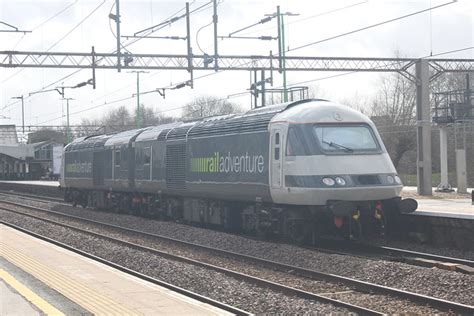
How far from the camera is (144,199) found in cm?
2436

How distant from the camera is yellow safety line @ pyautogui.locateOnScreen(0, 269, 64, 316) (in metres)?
7.72

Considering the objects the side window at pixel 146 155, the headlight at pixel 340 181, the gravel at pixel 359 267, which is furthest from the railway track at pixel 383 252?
the side window at pixel 146 155

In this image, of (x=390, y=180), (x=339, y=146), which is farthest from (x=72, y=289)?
(x=390, y=180)

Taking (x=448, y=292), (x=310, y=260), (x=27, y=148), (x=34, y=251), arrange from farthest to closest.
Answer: (x=27, y=148), (x=34, y=251), (x=310, y=260), (x=448, y=292)

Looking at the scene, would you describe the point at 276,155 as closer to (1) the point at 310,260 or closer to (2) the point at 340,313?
(1) the point at 310,260

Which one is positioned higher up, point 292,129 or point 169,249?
point 292,129

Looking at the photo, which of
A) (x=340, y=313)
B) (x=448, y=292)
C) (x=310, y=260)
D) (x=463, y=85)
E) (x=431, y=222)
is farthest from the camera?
(x=463, y=85)

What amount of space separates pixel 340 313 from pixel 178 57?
73.3 feet

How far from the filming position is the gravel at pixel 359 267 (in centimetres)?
957

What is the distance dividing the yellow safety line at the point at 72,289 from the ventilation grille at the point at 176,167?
25.0 ft

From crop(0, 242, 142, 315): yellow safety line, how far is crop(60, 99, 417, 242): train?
18.5 ft

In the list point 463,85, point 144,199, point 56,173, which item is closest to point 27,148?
point 56,173

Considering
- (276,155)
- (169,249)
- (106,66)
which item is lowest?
(169,249)

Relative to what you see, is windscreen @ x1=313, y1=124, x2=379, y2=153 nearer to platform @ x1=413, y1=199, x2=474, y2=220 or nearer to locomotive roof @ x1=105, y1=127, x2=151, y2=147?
platform @ x1=413, y1=199, x2=474, y2=220
